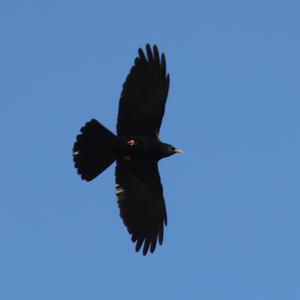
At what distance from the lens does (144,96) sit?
17.5 metres

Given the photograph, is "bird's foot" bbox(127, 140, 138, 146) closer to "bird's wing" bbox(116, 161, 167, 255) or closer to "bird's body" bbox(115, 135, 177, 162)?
"bird's body" bbox(115, 135, 177, 162)

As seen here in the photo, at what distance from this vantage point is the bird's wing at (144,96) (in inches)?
680

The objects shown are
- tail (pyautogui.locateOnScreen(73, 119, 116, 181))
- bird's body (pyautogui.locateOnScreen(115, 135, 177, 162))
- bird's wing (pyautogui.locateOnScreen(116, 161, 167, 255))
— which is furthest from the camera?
bird's wing (pyautogui.locateOnScreen(116, 161, 167, 255))

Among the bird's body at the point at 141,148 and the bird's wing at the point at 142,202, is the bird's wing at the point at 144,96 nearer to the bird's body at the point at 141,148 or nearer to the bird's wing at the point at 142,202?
the bird's body at the point at 141,148

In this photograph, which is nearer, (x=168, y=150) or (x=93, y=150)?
(x=93, y=150)

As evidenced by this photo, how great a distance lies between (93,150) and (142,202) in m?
1.56

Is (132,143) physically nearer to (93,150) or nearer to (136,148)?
(136,148)

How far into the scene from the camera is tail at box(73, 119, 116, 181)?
17.1m

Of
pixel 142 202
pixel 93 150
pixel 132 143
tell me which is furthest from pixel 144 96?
pixel 142 202

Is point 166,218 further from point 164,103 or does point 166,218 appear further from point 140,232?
point 164,103

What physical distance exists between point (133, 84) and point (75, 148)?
4.85ft

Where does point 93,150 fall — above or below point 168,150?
below

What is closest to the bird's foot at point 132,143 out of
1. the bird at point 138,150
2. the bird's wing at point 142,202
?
the bird at point 138,150

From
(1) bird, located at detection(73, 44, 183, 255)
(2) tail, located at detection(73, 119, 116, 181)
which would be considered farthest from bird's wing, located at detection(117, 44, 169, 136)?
(2) tail, located at detection(73, 119, 116, 181)
